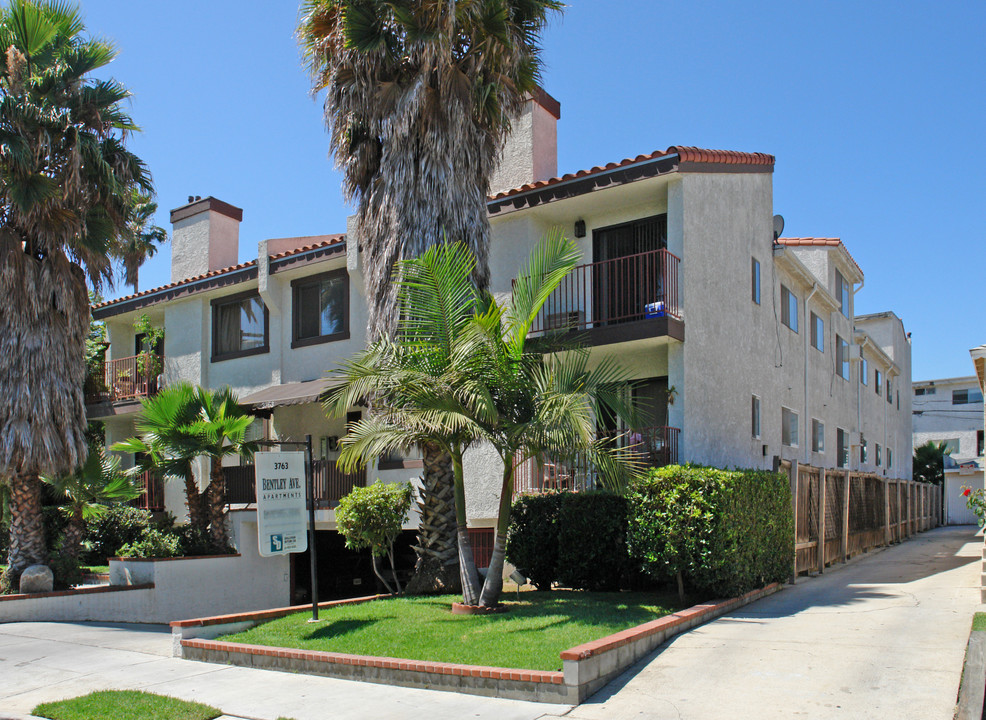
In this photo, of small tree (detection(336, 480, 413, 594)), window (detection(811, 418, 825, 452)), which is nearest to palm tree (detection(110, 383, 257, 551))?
small tree (detection(336, 480, 413, 594))

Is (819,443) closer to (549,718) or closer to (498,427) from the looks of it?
(498,427)

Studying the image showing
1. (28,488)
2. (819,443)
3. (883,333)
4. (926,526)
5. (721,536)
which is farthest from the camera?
(883,333)

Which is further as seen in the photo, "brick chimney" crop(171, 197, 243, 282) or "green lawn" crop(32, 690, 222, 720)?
"brick chimney" crop(171, 197, 243, 282)

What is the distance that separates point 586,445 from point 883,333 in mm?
27768

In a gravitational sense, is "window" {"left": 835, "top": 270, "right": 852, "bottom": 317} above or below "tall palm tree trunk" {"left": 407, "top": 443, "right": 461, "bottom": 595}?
above

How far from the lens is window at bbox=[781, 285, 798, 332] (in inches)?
784

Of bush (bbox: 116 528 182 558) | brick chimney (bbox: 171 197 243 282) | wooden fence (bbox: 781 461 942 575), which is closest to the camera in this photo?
wooden fence (bbox: 781 461 942 575)

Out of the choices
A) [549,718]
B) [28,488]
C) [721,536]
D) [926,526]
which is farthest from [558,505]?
[926,526]

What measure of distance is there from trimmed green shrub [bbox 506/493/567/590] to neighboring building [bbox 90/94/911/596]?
767mm

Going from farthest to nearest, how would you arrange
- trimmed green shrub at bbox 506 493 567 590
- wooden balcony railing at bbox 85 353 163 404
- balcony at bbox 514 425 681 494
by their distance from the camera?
wooden balcony railing at bbox 85 353 163 404 < balcony at bbox 514 425 681 494 < trimmed green shrub at bbox 506 493 567 590

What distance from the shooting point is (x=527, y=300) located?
11086mm

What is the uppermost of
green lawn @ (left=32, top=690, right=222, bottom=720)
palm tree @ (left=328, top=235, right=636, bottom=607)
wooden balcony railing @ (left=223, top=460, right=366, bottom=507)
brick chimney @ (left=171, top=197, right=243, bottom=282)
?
brick chimney @ (left=171, top=197, right=243, bottom=282)

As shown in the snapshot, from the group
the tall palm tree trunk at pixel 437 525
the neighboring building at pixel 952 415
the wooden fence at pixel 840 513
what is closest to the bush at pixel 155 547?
the tall palm tree trunk at pixel 437 525

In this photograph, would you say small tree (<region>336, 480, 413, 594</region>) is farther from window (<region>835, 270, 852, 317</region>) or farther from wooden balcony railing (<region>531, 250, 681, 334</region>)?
window (<region>835, 270, 852, 317</region>)
